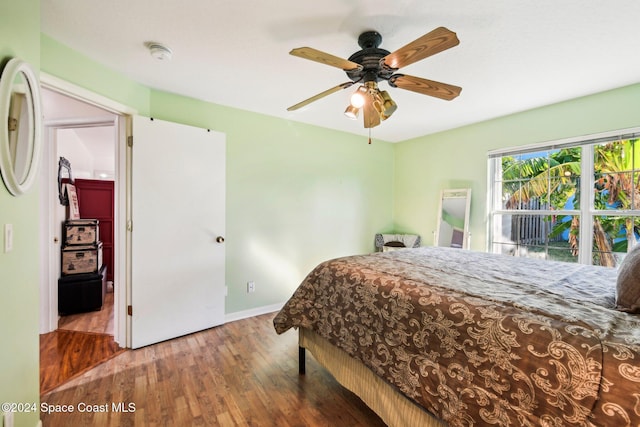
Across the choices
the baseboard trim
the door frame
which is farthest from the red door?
the baseboard trim

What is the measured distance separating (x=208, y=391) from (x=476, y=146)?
3.85 metres

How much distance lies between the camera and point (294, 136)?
3465mm

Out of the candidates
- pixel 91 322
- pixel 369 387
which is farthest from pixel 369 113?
pixel 91 322

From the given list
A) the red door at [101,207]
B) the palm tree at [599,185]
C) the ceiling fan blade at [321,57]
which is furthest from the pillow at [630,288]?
the red door at [101,207]

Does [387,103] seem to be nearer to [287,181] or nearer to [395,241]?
[287,181]

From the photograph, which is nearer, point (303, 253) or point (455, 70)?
point (455, 70)

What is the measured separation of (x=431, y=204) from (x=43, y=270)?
4.61m

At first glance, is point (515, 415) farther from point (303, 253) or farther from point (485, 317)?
point (303, 253)

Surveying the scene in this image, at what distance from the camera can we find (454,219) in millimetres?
3668

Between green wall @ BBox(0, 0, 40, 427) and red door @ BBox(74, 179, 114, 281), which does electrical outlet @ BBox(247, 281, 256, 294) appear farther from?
red door @ BBox(74, 179, 114, 281)

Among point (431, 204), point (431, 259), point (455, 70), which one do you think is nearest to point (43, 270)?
point (431, 259)

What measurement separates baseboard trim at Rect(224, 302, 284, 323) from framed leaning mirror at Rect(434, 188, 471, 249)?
2.42 m

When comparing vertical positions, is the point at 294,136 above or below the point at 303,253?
above

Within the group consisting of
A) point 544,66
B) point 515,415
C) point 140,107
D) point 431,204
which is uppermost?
point 544,66
